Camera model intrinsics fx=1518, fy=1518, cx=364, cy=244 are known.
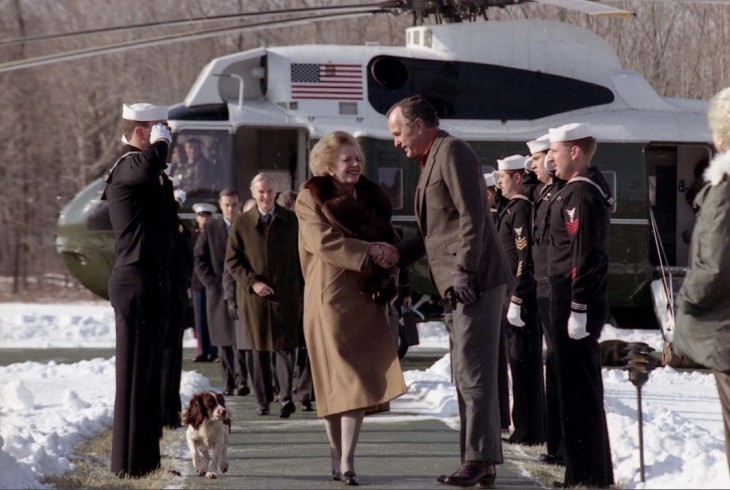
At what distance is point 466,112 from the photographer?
695 inches

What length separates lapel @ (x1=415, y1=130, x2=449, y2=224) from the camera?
798 centimetres

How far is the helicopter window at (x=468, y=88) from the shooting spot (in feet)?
57.6

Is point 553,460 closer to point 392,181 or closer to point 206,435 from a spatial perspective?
point 206,435

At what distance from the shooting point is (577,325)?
7816 millimetres

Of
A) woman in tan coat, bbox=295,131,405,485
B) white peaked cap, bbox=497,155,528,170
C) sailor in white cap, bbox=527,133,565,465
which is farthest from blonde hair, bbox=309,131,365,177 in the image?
white peaked cap, bbox=497,155,528,170

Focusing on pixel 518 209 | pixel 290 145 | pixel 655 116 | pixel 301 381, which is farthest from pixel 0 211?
pixel 518 209

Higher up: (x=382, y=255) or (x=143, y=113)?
(x=143, y=113)

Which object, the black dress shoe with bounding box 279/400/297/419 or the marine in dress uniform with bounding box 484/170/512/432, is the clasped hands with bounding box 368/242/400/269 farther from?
the black dress shoe with bounding box 279/400/297/419

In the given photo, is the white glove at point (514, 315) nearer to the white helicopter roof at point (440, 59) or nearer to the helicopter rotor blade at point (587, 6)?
the helicopter rotor blade at point (587, 6)

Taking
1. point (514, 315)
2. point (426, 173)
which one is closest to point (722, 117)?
point (426, 173)

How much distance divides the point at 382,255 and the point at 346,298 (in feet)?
1.05

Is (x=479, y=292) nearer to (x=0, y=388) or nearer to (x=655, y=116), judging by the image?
(x=0, y=388)

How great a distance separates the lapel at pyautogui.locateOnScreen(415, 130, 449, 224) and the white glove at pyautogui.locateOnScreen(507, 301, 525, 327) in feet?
5.41

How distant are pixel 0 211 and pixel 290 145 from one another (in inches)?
772
